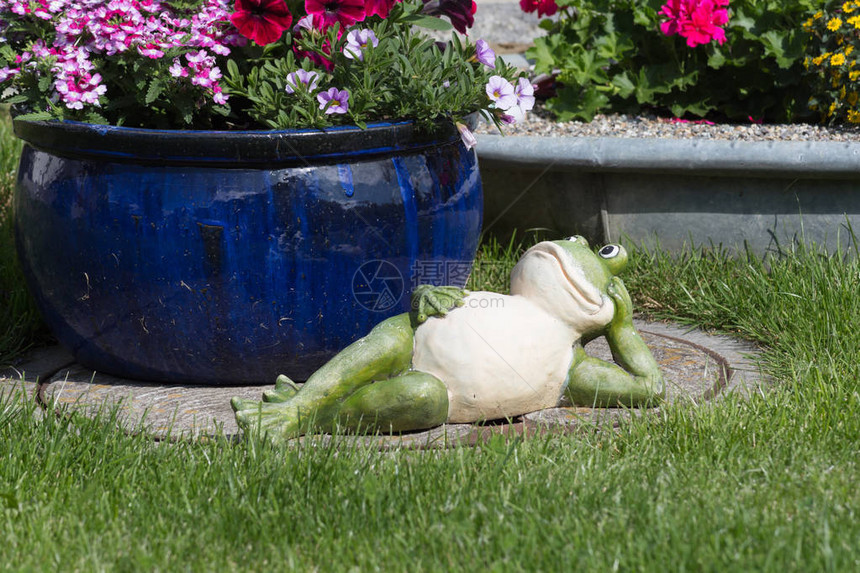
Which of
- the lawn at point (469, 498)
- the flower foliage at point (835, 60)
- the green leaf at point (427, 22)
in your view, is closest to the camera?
the lawn at point (469, 498)

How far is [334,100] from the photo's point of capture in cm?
259

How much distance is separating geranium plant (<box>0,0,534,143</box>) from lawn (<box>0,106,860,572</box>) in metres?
0.84

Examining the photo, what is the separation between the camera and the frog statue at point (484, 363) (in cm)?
237

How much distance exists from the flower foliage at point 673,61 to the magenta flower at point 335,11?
1.83 m

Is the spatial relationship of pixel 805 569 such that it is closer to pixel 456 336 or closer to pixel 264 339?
→ pixel 456 336

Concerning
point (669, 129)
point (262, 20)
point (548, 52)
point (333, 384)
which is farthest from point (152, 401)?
point (548, 52)

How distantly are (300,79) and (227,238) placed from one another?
437 millimetres

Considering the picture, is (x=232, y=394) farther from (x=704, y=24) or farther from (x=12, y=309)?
(x=704, y=24)

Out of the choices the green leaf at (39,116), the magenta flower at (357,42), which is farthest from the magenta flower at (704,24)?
the green leaf at (39,116)

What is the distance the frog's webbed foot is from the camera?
2.46 metres

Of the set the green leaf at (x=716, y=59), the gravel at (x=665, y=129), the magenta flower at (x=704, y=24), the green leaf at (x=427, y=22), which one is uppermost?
the green leaf at (x=427, y=22)

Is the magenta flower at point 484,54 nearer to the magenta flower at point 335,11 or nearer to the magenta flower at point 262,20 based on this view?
the magenta flower at point 335,11

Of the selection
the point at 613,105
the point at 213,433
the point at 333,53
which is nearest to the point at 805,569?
the point at 213,433

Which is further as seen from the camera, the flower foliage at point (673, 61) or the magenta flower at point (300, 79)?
the flower foliage at point (673, 61)
